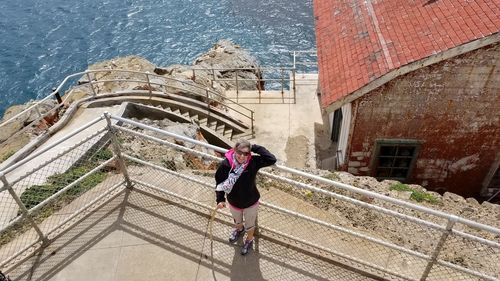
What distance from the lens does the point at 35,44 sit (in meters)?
33.0

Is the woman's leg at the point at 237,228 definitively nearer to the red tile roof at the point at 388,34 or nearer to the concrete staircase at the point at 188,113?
the red tile roof at the point at 388,34

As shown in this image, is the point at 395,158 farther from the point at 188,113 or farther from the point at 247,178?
the point at 188,113

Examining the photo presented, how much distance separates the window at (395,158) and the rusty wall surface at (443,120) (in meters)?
0.18

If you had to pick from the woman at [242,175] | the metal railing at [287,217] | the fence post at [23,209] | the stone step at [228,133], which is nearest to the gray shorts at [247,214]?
the woman at [242,175]

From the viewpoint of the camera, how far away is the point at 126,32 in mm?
34469

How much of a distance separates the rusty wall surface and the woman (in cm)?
607

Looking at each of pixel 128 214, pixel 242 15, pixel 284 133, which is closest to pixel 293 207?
pixel 128 214

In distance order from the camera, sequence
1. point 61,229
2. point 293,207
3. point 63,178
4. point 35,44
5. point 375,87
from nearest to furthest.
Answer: point 61,229, point 293,207, point 63,178, point 375,87, point 35,44

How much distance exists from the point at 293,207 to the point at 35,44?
32.0 metres

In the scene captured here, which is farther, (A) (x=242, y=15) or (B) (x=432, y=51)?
(A) (x=242, y=15)

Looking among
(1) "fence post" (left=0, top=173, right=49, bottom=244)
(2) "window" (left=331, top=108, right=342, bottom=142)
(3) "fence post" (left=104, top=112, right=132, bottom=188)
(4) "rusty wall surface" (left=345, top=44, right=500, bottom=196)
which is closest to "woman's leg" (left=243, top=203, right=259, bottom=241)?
(3) "fence post" (left=104, top=112, right=132, bottom=188)

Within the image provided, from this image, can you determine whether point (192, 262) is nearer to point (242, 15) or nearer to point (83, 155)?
point (83, 155)

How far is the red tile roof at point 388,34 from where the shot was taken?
32.8 feet

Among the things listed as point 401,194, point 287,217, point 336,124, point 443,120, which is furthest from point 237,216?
point 336,124
